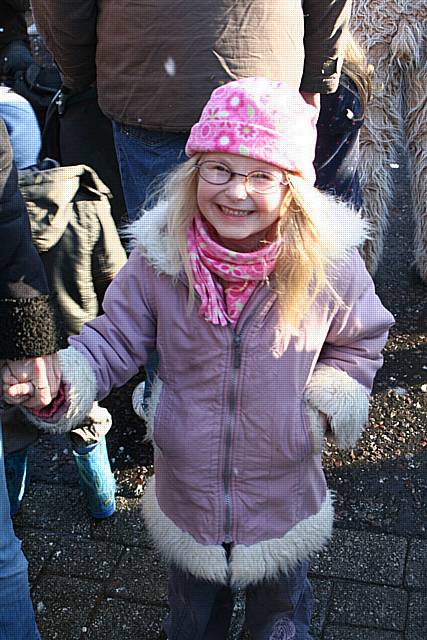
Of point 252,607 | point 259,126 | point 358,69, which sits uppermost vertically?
point 259,126

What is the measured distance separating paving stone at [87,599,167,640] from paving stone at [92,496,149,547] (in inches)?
9.7

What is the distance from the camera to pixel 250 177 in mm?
1629

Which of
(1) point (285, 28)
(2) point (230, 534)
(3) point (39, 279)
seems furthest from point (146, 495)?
(1) point (285, 28)

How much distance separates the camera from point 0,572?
1783 millimetres

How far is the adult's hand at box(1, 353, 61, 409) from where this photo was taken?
5.46ft

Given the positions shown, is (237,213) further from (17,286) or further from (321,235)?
(17,286)

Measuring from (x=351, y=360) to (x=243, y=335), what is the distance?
25 cm

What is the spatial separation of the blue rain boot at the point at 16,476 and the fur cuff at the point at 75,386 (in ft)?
3.00

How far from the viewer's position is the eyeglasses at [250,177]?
163 centimetres

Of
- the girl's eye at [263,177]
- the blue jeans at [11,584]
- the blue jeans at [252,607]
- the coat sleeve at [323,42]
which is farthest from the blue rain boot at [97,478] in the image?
the coat sleeve at [323,42]

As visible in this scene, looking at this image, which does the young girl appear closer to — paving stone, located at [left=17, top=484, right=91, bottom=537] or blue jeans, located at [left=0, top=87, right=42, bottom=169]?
blue jeans, located at [left=0, top=87, right=42, bottom=169]

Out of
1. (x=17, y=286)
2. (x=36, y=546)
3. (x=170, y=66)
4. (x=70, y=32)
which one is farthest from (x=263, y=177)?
(x=36, y=546)

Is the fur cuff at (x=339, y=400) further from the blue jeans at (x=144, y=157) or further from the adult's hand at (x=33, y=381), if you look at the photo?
the blue jeans at (x=144, y=157)

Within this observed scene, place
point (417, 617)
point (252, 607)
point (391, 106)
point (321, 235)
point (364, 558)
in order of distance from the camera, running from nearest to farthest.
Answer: point (321, 235)
point (252, 607)
point (417, 617)
point (364, 558)
point (391, 106)
